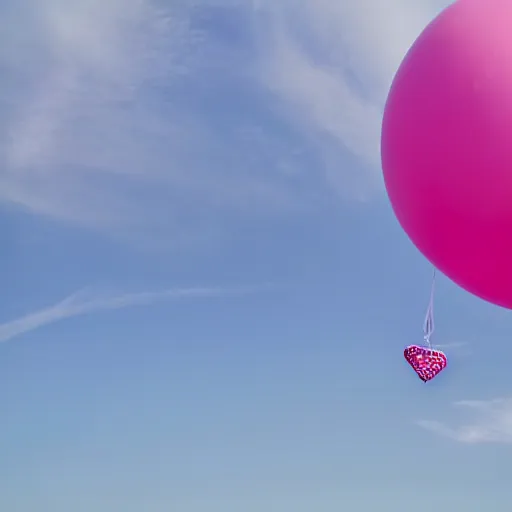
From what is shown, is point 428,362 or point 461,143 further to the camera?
point 428,362

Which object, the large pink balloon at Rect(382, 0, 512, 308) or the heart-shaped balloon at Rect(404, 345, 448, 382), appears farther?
the heart-shaped balloon at Rect(404, 345, 448, 382)

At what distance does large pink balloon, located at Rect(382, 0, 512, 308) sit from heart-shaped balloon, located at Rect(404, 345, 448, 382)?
0.58 metres

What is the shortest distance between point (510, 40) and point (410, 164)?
0.94 meters

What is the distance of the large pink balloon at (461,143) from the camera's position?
4.56 m

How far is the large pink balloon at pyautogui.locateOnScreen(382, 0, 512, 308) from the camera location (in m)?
4.56

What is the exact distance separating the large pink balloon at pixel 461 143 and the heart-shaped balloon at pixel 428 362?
0.58 meters

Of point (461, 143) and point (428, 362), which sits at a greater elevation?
point (461, 143)

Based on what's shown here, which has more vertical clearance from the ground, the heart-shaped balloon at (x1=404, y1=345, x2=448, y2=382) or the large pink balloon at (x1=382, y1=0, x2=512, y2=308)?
the large pink balloon at (x1=382, y1=0, x2=512, y2=308)

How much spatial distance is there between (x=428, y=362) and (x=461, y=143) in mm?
1679

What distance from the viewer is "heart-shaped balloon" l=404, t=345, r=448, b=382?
5.52 m

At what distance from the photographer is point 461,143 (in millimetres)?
4645

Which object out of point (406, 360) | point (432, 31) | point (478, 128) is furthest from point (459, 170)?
point (406, 360)

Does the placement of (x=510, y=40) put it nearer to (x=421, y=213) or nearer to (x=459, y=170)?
(x=459, y=170)

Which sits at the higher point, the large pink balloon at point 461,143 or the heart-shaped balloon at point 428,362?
the large pink balloon at point 461,143
